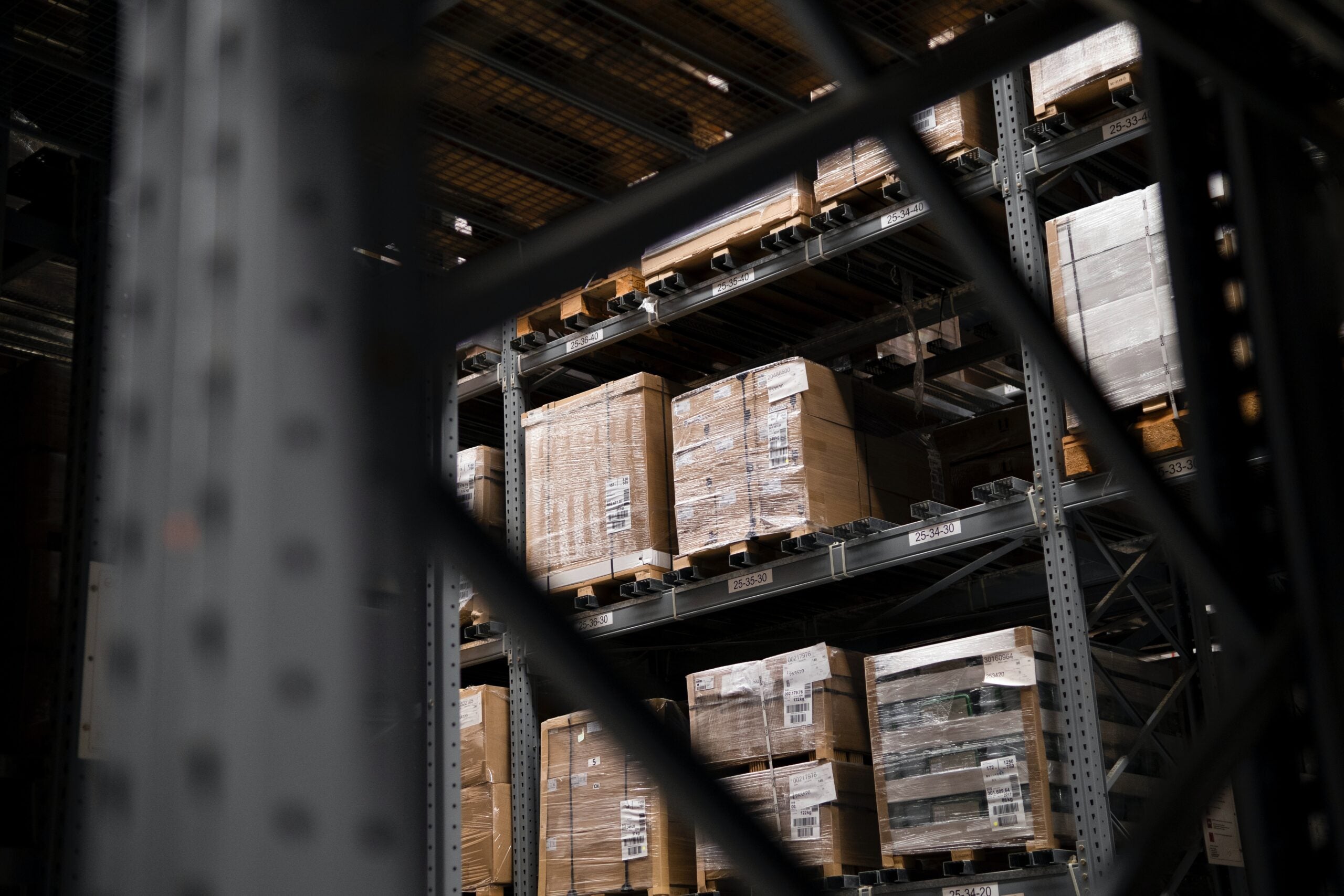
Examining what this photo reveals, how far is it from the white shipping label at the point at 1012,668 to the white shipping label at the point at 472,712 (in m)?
3.21

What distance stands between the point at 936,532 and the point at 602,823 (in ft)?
7.36

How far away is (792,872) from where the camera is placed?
3.99 feet

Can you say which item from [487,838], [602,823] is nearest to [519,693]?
[487,838]

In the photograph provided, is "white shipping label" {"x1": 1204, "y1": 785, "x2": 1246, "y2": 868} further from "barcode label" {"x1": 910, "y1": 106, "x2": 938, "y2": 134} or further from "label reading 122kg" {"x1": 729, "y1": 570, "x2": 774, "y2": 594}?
"barcode label" {"x1": 910, "y1": 106, "x2": 938, "y2": 134}

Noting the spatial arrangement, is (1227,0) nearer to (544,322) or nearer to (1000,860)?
(1000,860)

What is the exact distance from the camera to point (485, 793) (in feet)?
25.6

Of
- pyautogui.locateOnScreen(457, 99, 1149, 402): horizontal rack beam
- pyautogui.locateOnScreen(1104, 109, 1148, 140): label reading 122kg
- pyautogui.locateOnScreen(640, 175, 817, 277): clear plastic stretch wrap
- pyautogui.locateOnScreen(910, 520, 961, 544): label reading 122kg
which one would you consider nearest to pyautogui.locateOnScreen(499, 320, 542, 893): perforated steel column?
pyautogui.locateOnScreen(457, 99, 1149, 402): horizontal rack beam

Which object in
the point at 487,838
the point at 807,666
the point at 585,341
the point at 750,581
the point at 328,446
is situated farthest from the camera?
the point at 585,341

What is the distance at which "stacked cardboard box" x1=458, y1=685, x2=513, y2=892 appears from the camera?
25.2ft

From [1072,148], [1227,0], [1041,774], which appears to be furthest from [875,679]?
[1227,0]

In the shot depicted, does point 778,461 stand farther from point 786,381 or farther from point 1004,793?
point 1004,793

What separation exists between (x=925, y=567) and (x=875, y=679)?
1147mm

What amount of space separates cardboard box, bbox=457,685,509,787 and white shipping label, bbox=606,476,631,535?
4.41ft

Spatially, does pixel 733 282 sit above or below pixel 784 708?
above
